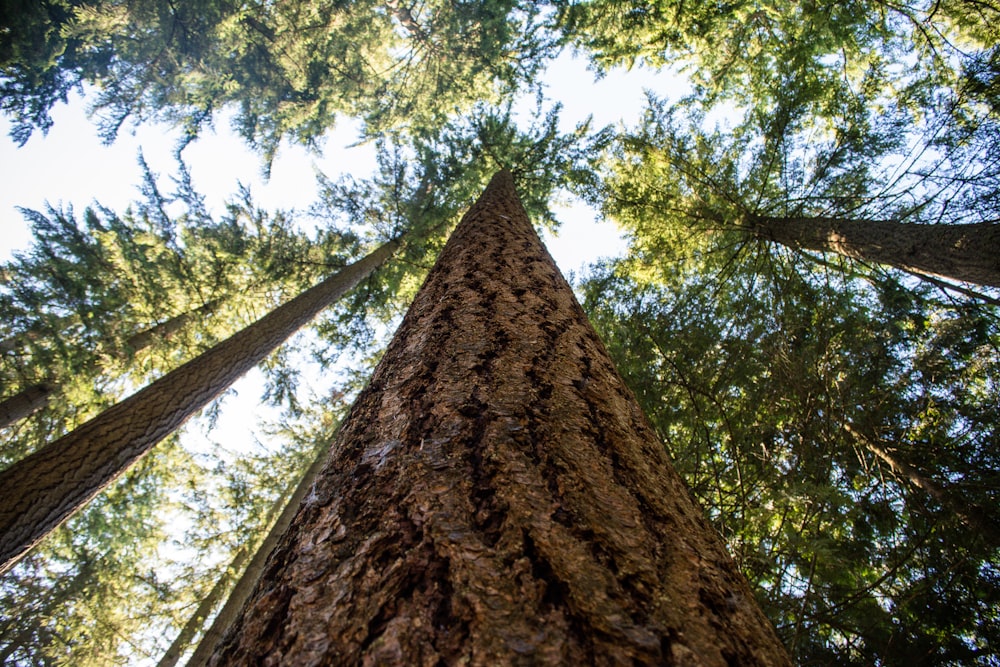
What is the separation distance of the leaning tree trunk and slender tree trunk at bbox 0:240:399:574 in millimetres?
4420

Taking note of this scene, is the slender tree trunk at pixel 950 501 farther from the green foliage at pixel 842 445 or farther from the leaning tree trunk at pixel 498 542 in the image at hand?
the leaning tree trunk at pixel 498 542

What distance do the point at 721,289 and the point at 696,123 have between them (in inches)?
120

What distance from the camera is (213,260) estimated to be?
27.7 ft

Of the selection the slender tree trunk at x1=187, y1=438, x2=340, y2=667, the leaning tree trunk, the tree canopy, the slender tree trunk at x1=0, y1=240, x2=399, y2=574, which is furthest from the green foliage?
the slender tree trunk at x1=187, y1=438, x2=340, y2=667

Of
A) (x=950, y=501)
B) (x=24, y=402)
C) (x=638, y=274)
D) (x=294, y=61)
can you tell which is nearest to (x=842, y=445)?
(x=950, y=501)

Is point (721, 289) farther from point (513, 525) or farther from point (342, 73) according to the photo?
point (342, 73)

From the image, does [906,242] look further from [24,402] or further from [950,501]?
[24,402]

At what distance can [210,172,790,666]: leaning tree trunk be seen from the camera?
2.22 feet

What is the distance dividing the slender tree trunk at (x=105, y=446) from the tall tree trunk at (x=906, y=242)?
7419 mm

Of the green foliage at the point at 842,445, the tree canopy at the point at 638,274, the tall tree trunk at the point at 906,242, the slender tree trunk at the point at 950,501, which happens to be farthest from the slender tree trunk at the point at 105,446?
the tall tree trunk at the point at 906,242

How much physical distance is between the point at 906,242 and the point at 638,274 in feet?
13.5

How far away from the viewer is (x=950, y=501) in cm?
367

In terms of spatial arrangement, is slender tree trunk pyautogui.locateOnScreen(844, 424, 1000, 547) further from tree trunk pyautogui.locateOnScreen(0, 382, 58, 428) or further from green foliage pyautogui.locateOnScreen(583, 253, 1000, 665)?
tree trunk pyautogui.locateOnScreen(0, 382, 58, 428)

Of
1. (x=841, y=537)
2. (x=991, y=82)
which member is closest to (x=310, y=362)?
(x=841, y=537)
